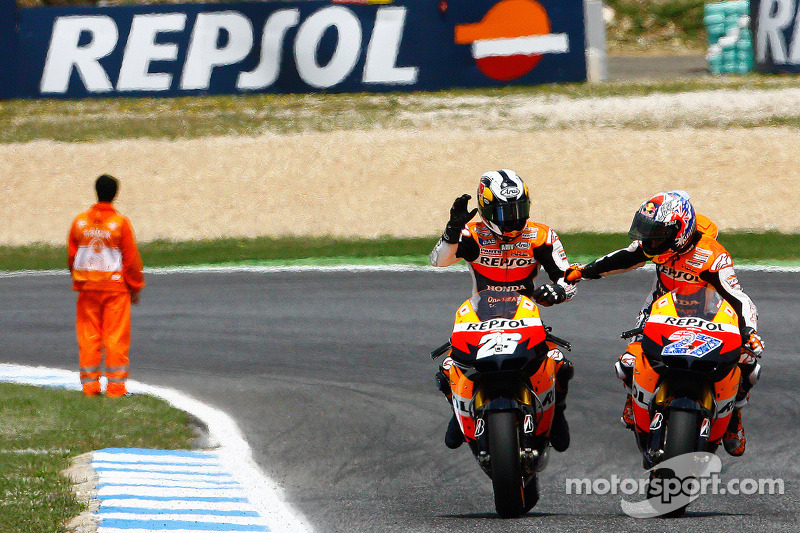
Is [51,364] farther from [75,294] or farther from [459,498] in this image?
[459,498]

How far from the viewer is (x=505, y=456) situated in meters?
5.81

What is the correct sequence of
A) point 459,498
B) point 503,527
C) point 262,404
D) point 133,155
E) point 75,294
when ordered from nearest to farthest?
point 503,527 < point 459,498 < point 262,404 < point 75,294 < point 133,155

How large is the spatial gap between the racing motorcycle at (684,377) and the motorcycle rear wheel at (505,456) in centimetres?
74

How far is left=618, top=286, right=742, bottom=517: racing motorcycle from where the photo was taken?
5875 millimetres

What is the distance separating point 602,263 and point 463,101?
16964 millimetres

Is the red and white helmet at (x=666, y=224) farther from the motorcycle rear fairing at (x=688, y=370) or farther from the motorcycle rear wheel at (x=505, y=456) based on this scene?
the motorcycle rear wheel at (x=505, y=456)

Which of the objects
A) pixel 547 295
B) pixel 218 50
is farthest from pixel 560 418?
pixel 218 50

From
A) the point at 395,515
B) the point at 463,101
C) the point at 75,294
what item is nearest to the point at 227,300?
the point at 75,294

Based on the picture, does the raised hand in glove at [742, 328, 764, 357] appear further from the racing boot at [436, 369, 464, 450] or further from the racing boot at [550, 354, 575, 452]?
the racing boot at [436, 369, 464, 450]

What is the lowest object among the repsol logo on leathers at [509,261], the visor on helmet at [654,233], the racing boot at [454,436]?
the racing boot at [454,436]

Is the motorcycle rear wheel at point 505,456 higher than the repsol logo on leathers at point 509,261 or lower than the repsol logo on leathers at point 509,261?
lower

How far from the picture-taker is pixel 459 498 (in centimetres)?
681

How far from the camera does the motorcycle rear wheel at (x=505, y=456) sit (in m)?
5.82

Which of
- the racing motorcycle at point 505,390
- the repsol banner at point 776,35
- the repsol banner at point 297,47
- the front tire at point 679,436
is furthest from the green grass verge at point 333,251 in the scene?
the front tire at point 679,436
